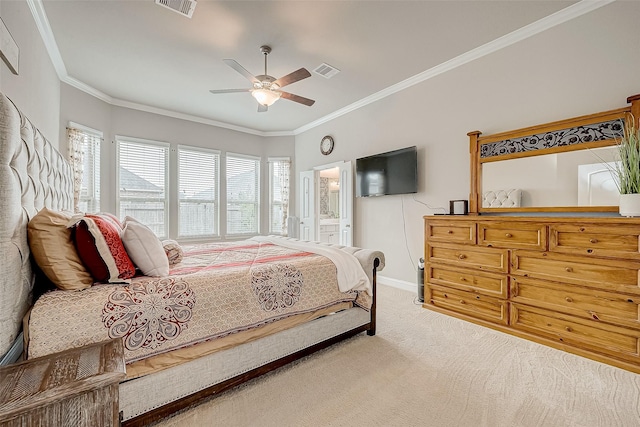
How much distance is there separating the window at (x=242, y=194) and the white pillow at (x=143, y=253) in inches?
162

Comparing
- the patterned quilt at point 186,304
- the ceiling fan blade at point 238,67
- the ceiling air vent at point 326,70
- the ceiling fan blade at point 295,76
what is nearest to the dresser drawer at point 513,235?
the patterned quilt at point 186,304

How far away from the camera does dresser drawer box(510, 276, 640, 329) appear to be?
199 cm

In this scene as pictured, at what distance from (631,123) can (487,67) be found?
4.84ft

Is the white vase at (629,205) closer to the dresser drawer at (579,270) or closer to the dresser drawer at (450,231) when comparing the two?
the dresser drawer at (579,270)

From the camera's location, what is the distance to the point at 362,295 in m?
2.47

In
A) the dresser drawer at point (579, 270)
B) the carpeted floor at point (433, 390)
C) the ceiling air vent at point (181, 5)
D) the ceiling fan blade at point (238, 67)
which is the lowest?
the carpeted floor at point (433, 390)

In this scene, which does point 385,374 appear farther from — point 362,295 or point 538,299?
point 538,299

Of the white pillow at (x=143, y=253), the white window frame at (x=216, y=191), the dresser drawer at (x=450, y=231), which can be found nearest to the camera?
the white pillow at (x=143, y=253)

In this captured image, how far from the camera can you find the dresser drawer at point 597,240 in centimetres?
198

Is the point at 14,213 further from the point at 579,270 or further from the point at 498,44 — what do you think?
the point at 498,44

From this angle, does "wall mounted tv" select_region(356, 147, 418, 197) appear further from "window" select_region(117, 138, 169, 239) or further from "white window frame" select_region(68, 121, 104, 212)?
"white window frame" select_region(68, 121, 104, 212)

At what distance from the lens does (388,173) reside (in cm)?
416

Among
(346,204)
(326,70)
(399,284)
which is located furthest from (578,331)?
(326,70)

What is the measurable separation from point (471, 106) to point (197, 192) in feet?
15.9
